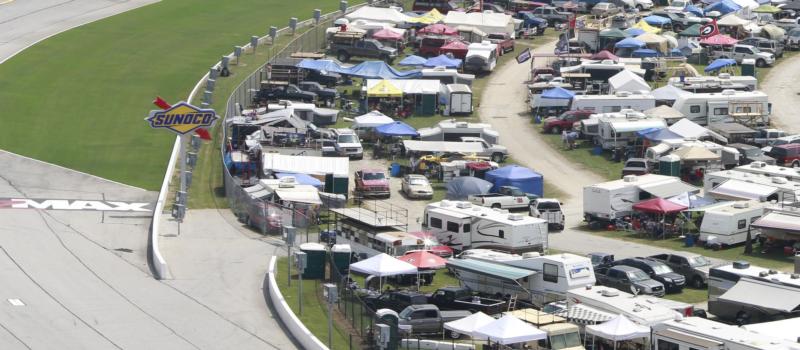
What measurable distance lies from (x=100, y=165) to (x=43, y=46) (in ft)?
94.1

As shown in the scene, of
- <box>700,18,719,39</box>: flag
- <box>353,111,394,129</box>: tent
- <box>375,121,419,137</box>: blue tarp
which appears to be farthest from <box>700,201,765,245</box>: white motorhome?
<box>700,18,719,39</box>: flag

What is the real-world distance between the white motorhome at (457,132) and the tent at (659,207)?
15.3 meters

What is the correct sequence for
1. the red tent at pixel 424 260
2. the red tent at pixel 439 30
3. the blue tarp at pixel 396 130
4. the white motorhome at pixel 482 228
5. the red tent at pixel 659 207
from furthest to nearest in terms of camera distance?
the red tent at pixel 439 30
the blue tarp at pixel 396 130
the red tent at pixel 659 207
the white motorhome at pixel 482 228
the red tent at pixel 424 260

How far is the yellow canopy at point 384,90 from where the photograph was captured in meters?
89.1

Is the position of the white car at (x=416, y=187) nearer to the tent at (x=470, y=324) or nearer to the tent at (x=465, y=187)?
the tent at (x=465, y=187)

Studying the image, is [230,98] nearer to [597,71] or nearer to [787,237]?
[597,71]

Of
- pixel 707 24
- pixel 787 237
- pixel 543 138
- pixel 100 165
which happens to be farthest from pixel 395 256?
pixel 707 24

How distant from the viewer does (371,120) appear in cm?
8312

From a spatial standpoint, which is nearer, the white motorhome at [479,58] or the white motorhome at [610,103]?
the white motorhome at [610,103]

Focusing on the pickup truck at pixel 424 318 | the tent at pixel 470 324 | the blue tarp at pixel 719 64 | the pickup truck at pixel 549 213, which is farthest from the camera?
the blue tarp at pixel 719 64

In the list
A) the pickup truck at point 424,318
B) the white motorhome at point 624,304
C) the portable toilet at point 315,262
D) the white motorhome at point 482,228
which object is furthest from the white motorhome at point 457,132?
the pickup truck at point 424,318

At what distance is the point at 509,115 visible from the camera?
90.7m

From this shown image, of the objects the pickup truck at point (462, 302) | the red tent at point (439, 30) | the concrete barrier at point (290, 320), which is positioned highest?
the red tent at point (439, 30)

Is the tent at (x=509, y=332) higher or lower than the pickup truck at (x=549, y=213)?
lower
